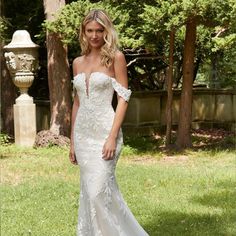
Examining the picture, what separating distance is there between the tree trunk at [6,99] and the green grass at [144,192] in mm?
3525

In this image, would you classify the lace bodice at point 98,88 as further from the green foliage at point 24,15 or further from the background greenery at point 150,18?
the green foliage at point 24,15

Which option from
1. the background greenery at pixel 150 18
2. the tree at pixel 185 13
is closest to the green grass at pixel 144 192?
the background greenery at pixel 150 18

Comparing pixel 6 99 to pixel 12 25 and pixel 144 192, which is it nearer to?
pixel 12 25

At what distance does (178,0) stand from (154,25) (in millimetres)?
585

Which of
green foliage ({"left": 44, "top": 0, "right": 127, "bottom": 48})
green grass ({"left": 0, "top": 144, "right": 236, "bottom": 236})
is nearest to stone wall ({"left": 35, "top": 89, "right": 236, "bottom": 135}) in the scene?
green grass ({"left": 0, "top": 144, "right": 236, "bottom": 236})

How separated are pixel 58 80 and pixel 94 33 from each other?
8.09 m

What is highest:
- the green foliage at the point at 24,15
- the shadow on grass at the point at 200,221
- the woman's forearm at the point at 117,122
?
the green foliage at the point at 24,15

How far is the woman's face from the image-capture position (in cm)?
381

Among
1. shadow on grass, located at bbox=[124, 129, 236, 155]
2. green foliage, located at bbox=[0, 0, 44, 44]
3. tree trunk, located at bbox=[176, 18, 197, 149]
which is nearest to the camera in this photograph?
tree trunk, located at bbox=[176, 18, 197, 149]

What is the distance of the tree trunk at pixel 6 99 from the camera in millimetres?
13820

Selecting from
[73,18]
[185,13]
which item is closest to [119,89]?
[185,13]

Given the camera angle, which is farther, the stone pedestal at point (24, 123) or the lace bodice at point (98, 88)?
the stone pedestal at point (24, 123)

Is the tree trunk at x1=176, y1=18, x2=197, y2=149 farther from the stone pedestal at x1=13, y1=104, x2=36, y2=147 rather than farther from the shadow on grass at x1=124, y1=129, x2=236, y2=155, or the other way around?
the stone pedestal at x1=13, y1=104, x2=36, y2=147

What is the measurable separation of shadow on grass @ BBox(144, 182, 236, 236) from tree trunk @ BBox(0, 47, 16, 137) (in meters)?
8.50
